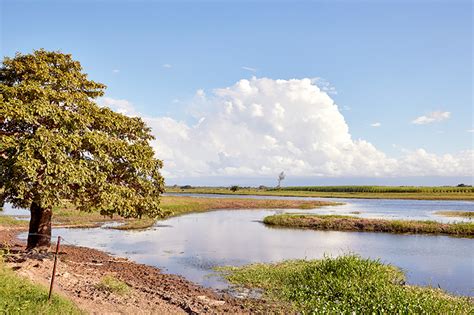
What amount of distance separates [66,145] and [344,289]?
14.9m

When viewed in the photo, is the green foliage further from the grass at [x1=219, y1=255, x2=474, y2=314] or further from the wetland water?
the grass at [x1=219, y1=255, x2=474, y2=314]

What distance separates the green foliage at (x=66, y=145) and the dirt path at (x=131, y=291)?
324 centimetres

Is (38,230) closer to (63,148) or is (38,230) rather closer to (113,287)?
(63,148)

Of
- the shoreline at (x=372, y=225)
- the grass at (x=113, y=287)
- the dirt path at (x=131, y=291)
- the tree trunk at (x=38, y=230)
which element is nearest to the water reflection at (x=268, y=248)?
the dirt path at (x=131, y=291)

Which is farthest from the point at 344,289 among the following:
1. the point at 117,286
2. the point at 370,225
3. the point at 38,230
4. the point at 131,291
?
the point at 370,225

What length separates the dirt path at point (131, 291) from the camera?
605 inches

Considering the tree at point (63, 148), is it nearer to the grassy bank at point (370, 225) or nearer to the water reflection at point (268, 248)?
the water reflection at point (268, 248)

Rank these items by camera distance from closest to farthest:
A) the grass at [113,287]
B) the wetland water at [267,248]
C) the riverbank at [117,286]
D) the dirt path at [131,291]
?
the riverbank at [117,286], the dirt path at [131,291], the grass at [113,287], the wetland water at [267,248]

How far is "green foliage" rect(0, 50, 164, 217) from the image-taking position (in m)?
19.0

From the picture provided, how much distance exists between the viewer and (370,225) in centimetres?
4759

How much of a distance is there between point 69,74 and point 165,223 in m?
33.3

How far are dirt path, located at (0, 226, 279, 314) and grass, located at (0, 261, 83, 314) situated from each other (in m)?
1.04

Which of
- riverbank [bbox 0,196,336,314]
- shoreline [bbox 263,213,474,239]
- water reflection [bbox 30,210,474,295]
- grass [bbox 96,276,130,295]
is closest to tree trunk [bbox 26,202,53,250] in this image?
riverbank [bbox 0,196,336,314]

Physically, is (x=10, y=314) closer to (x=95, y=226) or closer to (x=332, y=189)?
(x=95, y=226)
